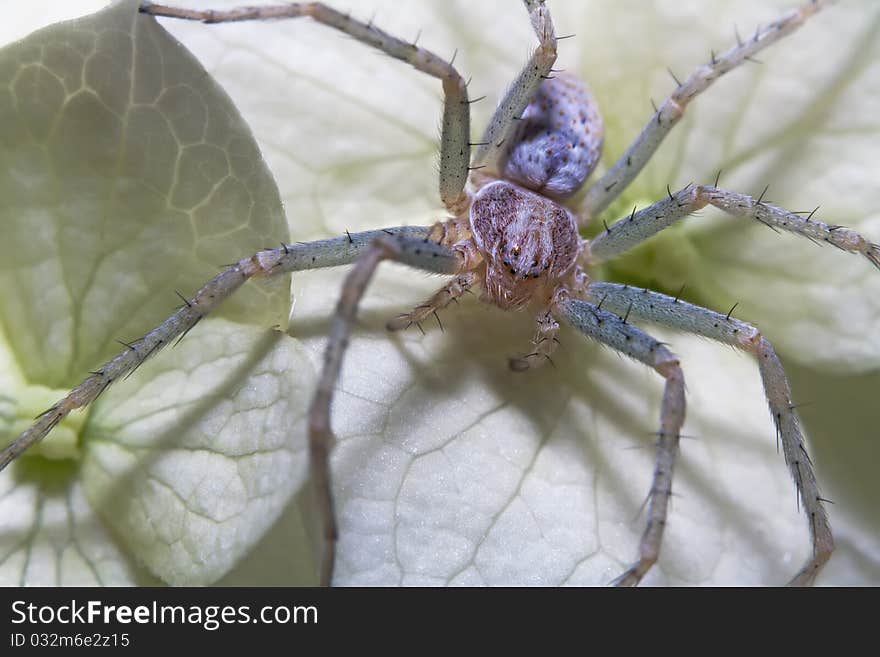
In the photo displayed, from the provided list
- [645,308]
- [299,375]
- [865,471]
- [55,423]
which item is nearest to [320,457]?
[299,375]

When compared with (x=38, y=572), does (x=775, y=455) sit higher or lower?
higher

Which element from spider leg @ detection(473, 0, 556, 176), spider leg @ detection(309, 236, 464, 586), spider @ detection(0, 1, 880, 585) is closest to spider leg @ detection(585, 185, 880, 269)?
spider @ detection(0, 1, 880, 585)

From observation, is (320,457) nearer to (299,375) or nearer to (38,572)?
(299,375)

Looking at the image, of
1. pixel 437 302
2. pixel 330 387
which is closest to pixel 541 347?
pixel 437 302

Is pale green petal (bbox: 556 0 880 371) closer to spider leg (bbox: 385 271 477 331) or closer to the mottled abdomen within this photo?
the mottled abdomen

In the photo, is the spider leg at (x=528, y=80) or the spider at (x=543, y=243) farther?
the spider leg at (x=528, y=80)

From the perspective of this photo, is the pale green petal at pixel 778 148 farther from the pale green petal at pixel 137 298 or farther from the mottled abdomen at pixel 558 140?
the pale green petal at pixel 137 298

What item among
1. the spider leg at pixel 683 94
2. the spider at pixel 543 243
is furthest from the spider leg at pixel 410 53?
the spider leg at pixel 683 94
